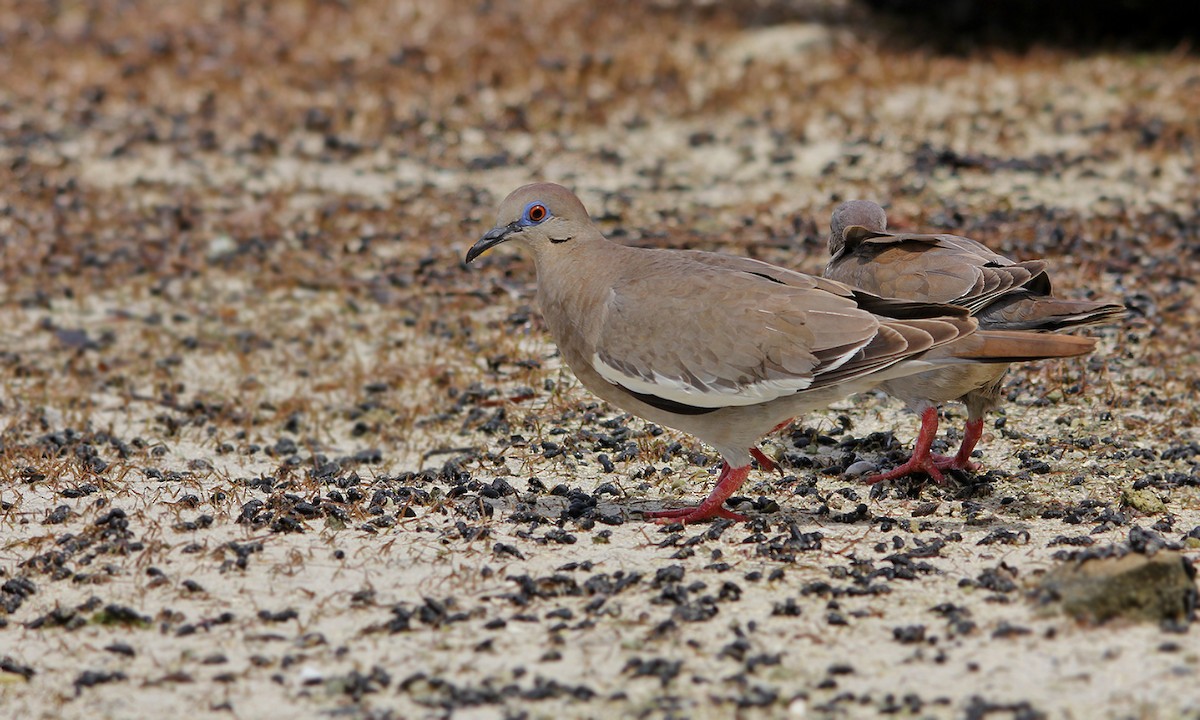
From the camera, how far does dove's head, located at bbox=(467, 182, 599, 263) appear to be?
5730mm

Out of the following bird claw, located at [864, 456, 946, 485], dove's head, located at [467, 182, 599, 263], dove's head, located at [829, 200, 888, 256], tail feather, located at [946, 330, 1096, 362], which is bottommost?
bird claw, located at [864, 456, 946, 485]

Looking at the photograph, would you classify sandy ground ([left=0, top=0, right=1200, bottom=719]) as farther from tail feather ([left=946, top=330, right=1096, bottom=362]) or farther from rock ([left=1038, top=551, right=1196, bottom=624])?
tail feather ([left=946, top=330, right=1096, bottom=362])

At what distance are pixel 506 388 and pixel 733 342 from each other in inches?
96.6

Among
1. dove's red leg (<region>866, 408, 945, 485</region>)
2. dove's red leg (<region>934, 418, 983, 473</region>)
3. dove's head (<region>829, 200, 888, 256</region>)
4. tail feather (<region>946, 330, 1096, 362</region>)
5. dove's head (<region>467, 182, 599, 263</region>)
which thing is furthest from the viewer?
dove's head (<region>829, 200, 888, 256</region>)

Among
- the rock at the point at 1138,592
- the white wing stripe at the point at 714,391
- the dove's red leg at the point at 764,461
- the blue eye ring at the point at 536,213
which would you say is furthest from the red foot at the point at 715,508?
the rock at the point at 1138,592

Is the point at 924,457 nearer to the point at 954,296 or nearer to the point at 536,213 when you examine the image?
the point at 954,296

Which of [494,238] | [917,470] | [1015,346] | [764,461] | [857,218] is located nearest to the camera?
[1015,346]

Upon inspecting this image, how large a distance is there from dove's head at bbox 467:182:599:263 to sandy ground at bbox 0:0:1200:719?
3.49 feet

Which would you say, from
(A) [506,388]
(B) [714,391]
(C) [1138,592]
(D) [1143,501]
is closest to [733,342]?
(B) [714,391]

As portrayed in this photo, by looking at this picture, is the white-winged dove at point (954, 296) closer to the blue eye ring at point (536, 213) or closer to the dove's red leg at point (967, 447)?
the dove's red leg at point (967, 447)

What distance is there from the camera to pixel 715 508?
5.36m

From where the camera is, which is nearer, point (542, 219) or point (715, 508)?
point (715, 508)

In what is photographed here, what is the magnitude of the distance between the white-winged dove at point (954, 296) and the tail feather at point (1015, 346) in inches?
16.0

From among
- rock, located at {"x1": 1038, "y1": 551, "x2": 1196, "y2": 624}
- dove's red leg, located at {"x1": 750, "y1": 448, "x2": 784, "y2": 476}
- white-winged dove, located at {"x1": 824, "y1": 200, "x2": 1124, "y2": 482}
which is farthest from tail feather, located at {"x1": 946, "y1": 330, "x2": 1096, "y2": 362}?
dove's red leg, located at {"x1": 750, "y1": 448, "x2": 784, "y2": 476}
